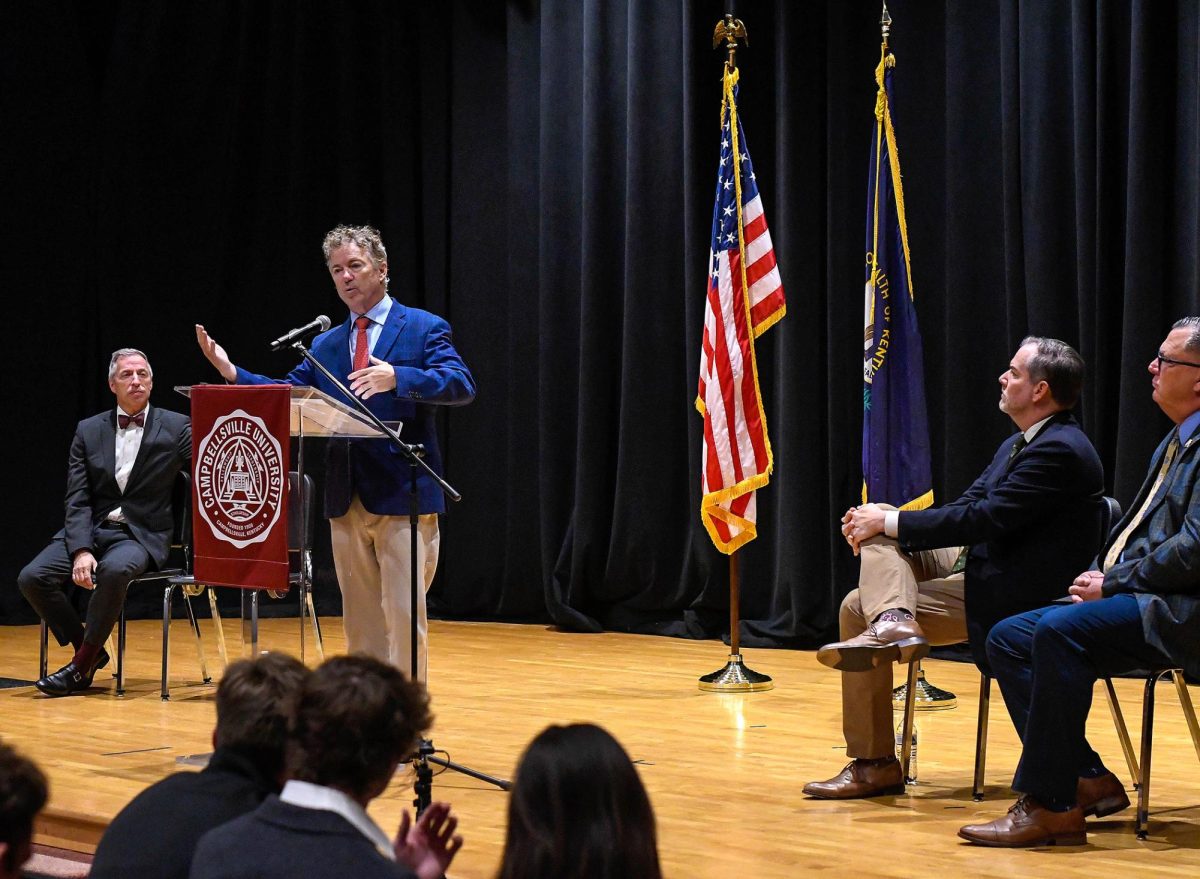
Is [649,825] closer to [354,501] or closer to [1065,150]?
[354,501]

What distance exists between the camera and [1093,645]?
127 inches

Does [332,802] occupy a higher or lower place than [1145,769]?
higher

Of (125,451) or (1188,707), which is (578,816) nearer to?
(1188,707)

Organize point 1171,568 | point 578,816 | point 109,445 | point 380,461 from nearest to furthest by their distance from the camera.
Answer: point 578,816, point 1171,568, point 380,461, point 109,445

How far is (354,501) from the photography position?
14.2ft

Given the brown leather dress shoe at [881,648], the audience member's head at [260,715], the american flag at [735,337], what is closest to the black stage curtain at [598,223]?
the american flag at [735,337]

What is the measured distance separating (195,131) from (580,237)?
2.40 m

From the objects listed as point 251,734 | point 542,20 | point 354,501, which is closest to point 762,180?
point 542,20

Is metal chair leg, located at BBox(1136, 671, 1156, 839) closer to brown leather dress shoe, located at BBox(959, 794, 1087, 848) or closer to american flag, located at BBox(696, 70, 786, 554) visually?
brown leather dress shoe, located at BBox(959, 794, 1087, 848)

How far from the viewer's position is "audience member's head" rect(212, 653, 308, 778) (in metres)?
2.06

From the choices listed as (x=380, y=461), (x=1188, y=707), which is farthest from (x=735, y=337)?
(x=1188, y=707)

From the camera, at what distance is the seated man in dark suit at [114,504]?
5852mm

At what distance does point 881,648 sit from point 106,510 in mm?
3578

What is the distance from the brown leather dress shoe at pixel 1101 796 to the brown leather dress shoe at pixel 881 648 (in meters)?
0.48
